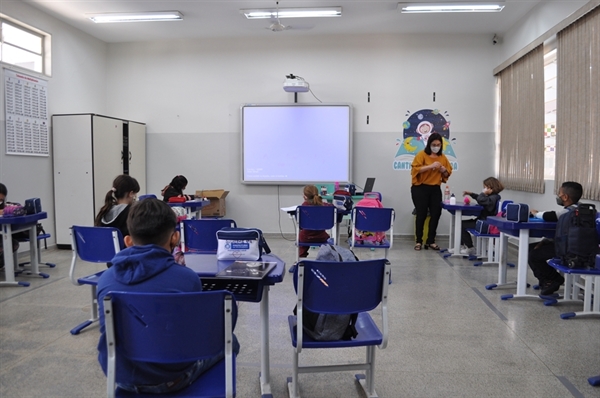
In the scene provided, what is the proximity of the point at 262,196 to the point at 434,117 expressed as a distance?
324 cm

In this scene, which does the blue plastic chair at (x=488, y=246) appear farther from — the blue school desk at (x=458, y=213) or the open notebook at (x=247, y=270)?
the open notebook at (x=247, y=270)

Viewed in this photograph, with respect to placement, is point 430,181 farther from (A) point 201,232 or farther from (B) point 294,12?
(A) point 201,232

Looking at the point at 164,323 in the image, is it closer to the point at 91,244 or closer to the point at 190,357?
the point at 190,357

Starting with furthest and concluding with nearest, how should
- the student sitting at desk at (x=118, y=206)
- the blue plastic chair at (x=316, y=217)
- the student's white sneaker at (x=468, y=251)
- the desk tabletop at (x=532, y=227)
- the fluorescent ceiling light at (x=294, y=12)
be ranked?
the fluorescent ceiling light at (x=294, y=12), the student's white sneaker at (x=468, y=251), the blue plastic chair at (x=316, y=217), the desk tabletop at (x=532, y=227), the student sitting at desk at (x=118, y=206)

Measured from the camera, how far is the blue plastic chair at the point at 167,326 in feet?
4.59

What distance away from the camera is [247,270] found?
204 centimetres

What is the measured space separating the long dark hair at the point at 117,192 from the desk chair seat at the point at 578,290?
336 cm

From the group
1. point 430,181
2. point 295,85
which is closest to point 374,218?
point 430,181

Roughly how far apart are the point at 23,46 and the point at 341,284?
6.27 m

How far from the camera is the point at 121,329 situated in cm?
144

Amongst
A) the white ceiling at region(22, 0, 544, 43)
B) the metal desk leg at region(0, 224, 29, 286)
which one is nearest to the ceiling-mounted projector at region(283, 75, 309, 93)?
the white ceiling at region(22, 0, 544, 43)

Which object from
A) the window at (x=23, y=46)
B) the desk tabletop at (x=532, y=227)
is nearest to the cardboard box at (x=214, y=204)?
the window at (x=23, y=46)

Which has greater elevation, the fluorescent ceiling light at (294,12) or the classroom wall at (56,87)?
the fluorescent ceiling light at (294,12)

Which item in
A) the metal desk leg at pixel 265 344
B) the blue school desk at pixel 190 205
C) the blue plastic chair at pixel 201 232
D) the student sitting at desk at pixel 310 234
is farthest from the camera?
the blue school desk at pixel 190 205
